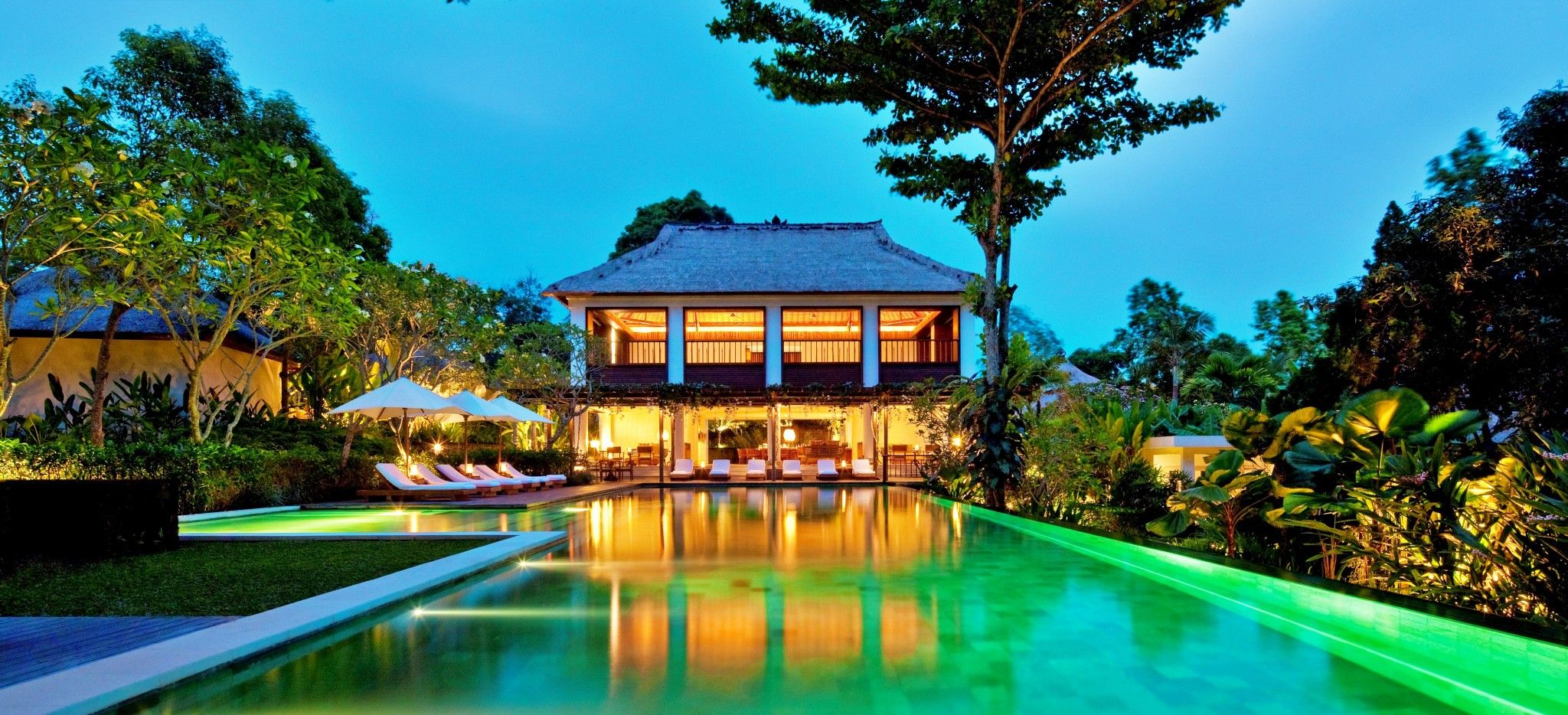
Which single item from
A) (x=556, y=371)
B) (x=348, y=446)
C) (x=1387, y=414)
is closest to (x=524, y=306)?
(x=556, y=371)

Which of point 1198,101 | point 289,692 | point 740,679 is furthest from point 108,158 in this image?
point 1198,101

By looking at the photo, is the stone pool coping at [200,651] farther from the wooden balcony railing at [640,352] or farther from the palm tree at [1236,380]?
the palm tree at [1236,380]

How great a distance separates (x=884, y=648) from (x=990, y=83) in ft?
33.8

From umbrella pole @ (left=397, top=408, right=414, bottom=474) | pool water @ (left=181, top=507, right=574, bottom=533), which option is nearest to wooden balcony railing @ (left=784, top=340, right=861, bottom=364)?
umbrella pole @ (left=397, top=408, right=414, bottom=474)

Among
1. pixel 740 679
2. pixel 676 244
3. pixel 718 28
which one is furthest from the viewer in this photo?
pixel 676 244

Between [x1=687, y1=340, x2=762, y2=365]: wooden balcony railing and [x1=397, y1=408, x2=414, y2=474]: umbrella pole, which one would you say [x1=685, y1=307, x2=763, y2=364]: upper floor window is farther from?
[x1=397, y1=408, x2=414, y2=474]: umbrella pole

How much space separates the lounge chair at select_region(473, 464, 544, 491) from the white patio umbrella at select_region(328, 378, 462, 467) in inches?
60.9

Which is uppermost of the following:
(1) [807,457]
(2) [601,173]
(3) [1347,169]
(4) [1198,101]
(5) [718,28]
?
(2) [601,173]

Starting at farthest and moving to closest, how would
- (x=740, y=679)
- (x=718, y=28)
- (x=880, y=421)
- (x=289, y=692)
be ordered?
(x=880, y=421) → (x=718, y=28) → (x=740, y=679) → (x=289, y=692)

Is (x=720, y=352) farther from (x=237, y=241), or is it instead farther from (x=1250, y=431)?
(x=1250, y=431)

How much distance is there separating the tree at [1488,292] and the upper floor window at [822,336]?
16.4 metres

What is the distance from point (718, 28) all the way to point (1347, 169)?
140 m

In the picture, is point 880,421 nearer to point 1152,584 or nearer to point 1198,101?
point 1198,101

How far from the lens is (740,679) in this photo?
12.1 feet
